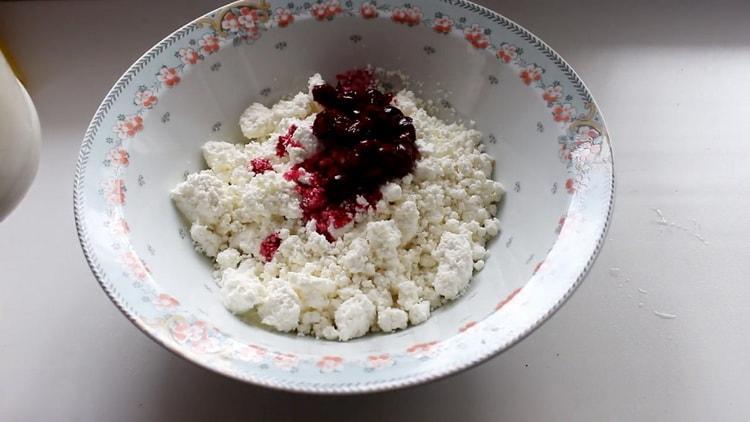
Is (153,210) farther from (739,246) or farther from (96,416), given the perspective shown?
(739,246)

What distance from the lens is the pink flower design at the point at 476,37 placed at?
1.26m

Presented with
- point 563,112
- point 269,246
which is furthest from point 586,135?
point 269,246

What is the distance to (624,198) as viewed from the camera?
137 centimetres

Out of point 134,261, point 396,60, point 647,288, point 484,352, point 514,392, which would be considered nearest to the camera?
point 484,352

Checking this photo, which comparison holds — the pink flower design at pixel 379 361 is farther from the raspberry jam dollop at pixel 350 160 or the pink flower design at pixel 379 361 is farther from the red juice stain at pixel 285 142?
the red juice stain at pixel 285 142

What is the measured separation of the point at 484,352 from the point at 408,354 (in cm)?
11

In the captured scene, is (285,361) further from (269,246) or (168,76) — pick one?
(168,76)

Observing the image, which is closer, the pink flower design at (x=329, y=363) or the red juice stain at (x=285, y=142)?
the pink flower design at (x=329, y=363)

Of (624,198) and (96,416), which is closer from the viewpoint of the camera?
(96,416)

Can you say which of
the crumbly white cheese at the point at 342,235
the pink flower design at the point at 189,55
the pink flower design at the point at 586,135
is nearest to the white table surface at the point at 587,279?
the crumbly white cheese at the point at 342,235

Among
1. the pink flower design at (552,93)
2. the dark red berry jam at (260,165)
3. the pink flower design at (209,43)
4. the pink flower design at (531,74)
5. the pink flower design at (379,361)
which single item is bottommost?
the pink flower design at (379,361)

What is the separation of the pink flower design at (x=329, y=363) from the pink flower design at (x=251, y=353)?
80 mm

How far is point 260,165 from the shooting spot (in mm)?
1215

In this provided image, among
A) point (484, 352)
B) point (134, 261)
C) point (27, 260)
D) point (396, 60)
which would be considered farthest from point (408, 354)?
point (27, 260)
